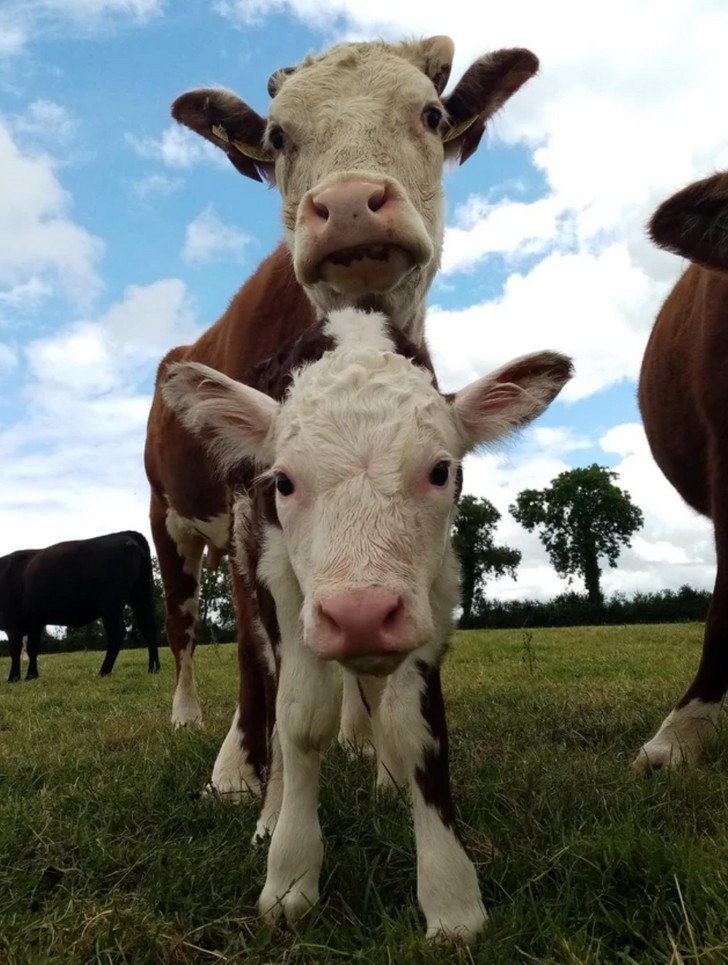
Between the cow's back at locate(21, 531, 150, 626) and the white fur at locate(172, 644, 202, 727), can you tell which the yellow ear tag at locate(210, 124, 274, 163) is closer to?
the white fur at locate(172, 644, 202, 727)

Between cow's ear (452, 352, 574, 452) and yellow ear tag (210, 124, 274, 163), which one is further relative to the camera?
yellow ear tag (210, 124, 274, 163)

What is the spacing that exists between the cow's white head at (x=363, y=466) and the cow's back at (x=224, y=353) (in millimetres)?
1197

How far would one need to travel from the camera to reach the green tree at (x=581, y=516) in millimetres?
58969

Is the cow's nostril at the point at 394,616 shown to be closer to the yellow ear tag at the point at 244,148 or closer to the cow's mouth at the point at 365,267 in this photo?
the cow's mouth at the point at 365,267

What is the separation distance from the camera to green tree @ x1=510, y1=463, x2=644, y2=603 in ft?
193

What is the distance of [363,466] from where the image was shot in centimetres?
251

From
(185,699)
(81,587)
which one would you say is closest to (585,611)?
(81,587)

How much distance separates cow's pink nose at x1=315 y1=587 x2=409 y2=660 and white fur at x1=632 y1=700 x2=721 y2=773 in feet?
7.32

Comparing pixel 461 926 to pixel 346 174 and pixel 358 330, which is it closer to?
pixel 358 330

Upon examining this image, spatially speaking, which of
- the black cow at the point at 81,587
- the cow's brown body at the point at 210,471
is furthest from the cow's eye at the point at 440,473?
the black cow at the point at 81,587

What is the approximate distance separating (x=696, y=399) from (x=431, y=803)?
2.99 m

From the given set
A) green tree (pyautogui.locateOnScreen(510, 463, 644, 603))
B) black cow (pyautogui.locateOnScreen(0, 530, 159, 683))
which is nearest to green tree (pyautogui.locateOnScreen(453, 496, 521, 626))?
green tree (pyautogui.locateOnScreen(510, 463, 644, 603))

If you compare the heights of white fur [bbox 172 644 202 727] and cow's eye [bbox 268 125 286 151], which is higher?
cow's eye [bbox 268 125 286 151]

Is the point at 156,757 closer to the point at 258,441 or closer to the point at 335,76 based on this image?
the point at 258,441
